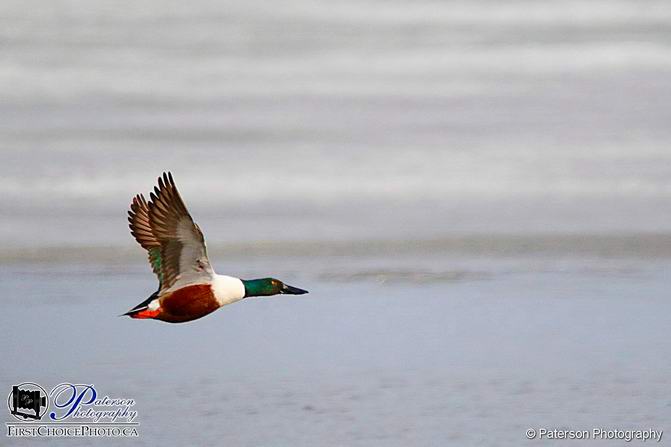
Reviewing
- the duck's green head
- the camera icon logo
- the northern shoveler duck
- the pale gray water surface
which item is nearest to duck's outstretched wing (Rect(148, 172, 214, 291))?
the northern shoveler duck

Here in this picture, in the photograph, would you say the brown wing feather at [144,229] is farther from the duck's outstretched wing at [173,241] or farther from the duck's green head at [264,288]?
the duck's green head at [264,288]

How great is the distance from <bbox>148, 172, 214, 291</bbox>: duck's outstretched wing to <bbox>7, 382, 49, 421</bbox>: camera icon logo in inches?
78.0

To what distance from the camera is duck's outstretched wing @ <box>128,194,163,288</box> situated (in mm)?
5926

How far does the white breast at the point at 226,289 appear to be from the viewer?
19.3 feet

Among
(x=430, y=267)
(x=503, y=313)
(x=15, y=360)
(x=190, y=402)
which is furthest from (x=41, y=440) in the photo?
(x=430, y=267)

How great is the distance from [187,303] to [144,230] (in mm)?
374

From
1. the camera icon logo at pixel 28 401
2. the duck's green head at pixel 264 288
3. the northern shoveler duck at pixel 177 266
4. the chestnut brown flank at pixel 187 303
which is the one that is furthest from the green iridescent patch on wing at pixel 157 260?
the camera icon logo at pixel 28 401

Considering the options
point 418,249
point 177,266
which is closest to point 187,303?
point 177,266

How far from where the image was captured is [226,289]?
5.94 metres

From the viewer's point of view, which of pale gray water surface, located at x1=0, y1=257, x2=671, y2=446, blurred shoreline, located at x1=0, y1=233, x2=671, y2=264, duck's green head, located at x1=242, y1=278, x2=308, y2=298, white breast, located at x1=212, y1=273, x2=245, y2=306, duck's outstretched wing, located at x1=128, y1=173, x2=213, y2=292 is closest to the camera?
duck's outstretched wing, located at x1=128, y1=173, x2=213, y2=292

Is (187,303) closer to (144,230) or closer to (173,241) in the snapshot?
(173,241)

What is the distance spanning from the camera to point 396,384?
26.5 feet

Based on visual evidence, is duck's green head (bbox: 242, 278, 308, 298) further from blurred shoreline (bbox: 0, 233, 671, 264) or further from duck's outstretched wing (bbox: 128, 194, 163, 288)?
blurred shoreline (bbox: 0, 233, 671, 264)

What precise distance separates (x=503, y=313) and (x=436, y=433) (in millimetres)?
2610
